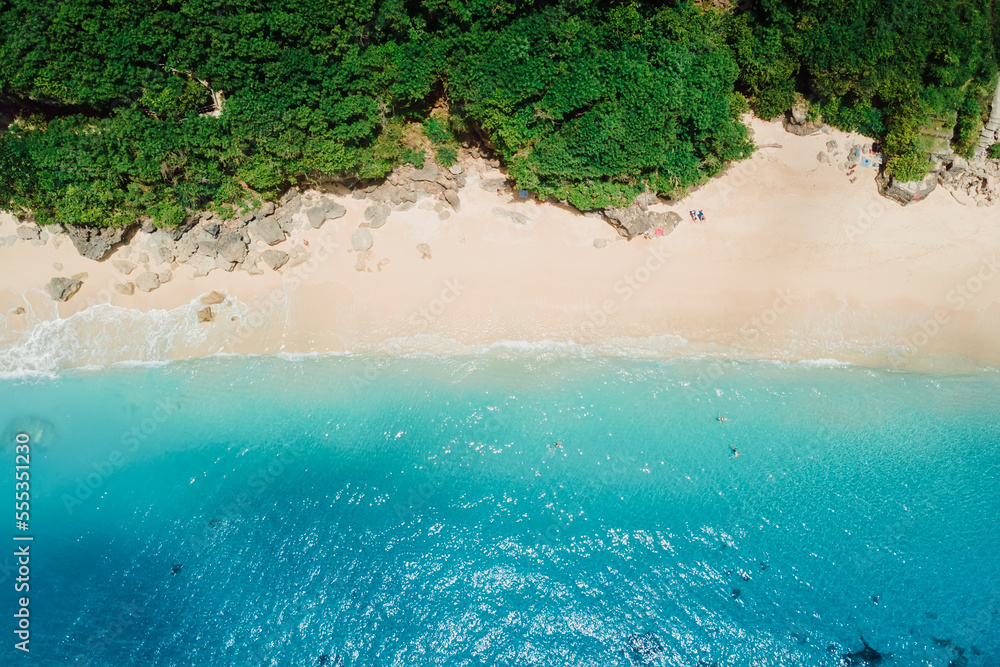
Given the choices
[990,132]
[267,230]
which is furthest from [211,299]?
[990,132]

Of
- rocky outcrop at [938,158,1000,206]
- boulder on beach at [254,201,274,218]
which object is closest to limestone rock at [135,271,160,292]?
boulder on beach at [254,201,274,218]

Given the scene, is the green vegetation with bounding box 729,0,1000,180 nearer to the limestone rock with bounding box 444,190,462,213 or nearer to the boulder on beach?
the limestone rock with bounding box 444,190,462,213

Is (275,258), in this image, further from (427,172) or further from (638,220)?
(638,220)

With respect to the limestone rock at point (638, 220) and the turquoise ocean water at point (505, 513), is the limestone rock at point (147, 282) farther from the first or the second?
the limestone rock at point (638, 220)

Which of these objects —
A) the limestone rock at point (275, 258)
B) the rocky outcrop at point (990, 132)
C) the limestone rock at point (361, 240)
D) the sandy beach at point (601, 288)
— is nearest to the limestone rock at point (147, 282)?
the sandy beach at point (601, 288)

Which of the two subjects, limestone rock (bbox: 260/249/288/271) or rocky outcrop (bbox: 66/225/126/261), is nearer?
rocky outcrop (bbox: 66/225/126/261)
